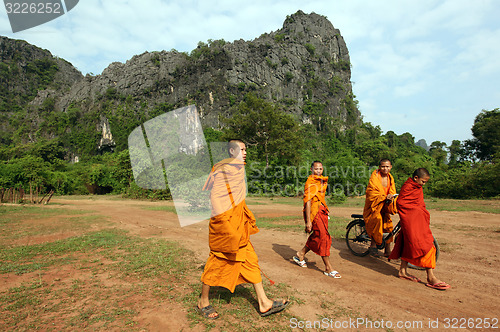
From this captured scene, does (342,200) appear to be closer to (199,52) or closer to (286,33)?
(199,52)

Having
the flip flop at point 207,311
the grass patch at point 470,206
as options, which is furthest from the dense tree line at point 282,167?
the flip flop at point 207,311

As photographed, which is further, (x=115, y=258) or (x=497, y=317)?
(x=115, y=258)

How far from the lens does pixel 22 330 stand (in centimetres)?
269

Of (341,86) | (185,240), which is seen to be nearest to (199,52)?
(341,86)

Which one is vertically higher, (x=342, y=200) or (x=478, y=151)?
(x=478, y=151)

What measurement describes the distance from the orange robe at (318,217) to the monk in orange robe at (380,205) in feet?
3.81

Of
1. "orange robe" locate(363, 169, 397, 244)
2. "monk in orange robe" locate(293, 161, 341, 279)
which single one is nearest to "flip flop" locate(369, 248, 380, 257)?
"orange robe" locate(363, 169, 397, 244)

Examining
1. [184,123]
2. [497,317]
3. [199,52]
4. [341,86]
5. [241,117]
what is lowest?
[497,317]

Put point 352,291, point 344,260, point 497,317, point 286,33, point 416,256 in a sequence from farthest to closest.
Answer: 1. point 286,33
2. point 344,260
3. point 416,256
4. point 352,291
5. point 497,317

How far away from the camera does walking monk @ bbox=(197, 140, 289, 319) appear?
3021 mm

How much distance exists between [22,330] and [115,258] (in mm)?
2516

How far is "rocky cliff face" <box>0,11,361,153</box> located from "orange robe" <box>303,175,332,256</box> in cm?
6173

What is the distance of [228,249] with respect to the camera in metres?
3.01

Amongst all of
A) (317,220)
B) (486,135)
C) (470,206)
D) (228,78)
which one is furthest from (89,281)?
(228,78)
